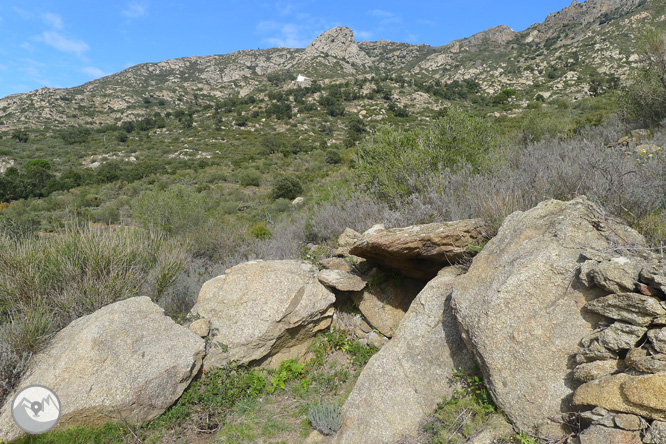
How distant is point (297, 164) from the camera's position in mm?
25172

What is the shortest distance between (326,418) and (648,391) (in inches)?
101

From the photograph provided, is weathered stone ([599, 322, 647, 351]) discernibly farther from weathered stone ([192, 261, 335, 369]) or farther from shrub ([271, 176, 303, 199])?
shrub ([271, 176, 303, 199])

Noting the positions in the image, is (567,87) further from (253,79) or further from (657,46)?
(253,79)

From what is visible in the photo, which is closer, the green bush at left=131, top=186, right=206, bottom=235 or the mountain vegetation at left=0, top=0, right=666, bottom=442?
the mountain vegetation at left=0, top=0, right=666, bottom=442

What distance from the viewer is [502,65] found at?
51.4 meters

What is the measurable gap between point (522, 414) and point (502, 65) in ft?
200

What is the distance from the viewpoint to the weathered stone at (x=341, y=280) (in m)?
4.70

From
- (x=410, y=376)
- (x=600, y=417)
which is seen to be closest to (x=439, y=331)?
(x=410, y=376)

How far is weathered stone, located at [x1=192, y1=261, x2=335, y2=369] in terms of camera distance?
4156 mm

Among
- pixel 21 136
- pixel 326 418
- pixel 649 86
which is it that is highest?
pixel 21 136

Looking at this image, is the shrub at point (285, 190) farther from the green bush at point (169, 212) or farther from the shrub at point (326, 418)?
the shrub at point (326, 418)

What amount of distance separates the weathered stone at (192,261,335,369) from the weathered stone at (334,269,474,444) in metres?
1.34

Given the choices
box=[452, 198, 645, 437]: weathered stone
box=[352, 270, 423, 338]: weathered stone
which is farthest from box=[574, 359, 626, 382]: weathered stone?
box=[352, 270, 423, 338]: weathered stone

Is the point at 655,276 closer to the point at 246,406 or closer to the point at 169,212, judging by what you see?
the point at 246,406
